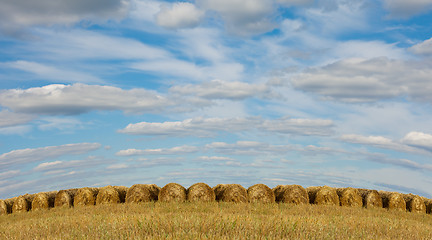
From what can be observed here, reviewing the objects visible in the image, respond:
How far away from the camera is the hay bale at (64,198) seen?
45.5 feet

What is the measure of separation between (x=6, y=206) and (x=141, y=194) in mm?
6868

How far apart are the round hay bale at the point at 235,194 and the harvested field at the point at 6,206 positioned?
30.9 feet

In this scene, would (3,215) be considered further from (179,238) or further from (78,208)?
(179,238)

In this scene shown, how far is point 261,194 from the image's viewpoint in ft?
42.6

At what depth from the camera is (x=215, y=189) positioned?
13.4 m

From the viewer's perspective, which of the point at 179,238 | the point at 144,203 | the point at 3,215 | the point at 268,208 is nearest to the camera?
the point at 179,238

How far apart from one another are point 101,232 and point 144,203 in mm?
4831

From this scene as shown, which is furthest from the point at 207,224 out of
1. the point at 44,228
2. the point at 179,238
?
the point at 44,228

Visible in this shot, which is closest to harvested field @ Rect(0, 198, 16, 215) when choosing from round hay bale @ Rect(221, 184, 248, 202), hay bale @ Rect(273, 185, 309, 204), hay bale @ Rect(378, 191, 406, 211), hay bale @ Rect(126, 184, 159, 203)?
hay bale @ Rect(126, 184, 159, 203)

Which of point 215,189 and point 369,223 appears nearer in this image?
point 369,223

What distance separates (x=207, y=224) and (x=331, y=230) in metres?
2.77

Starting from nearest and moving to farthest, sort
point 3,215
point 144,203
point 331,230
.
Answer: point 331,230
point 144,203
point 3,215

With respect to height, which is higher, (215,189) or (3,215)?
(215,189)

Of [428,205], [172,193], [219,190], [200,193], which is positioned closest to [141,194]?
[172,193]
